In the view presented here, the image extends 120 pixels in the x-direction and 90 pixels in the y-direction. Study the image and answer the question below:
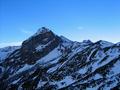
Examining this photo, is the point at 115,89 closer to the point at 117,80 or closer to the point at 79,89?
the point at 117,80

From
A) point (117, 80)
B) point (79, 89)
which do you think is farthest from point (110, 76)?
point (79, 89)

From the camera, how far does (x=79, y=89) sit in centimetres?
19850

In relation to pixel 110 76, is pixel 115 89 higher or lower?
lower

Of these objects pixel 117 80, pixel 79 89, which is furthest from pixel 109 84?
pixel 79 89

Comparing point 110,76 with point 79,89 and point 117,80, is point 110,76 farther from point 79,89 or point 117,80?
point 79,89

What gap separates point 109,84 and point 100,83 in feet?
25.9

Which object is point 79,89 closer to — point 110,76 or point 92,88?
point 92,88

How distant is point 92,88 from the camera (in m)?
193

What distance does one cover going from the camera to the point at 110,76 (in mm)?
199750

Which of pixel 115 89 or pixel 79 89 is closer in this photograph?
pixel 115 89

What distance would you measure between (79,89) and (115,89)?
2753 centimetres

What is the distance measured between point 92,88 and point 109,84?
11752 mm

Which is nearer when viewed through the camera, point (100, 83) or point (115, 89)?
point (115, 89)

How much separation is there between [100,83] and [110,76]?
960cm
